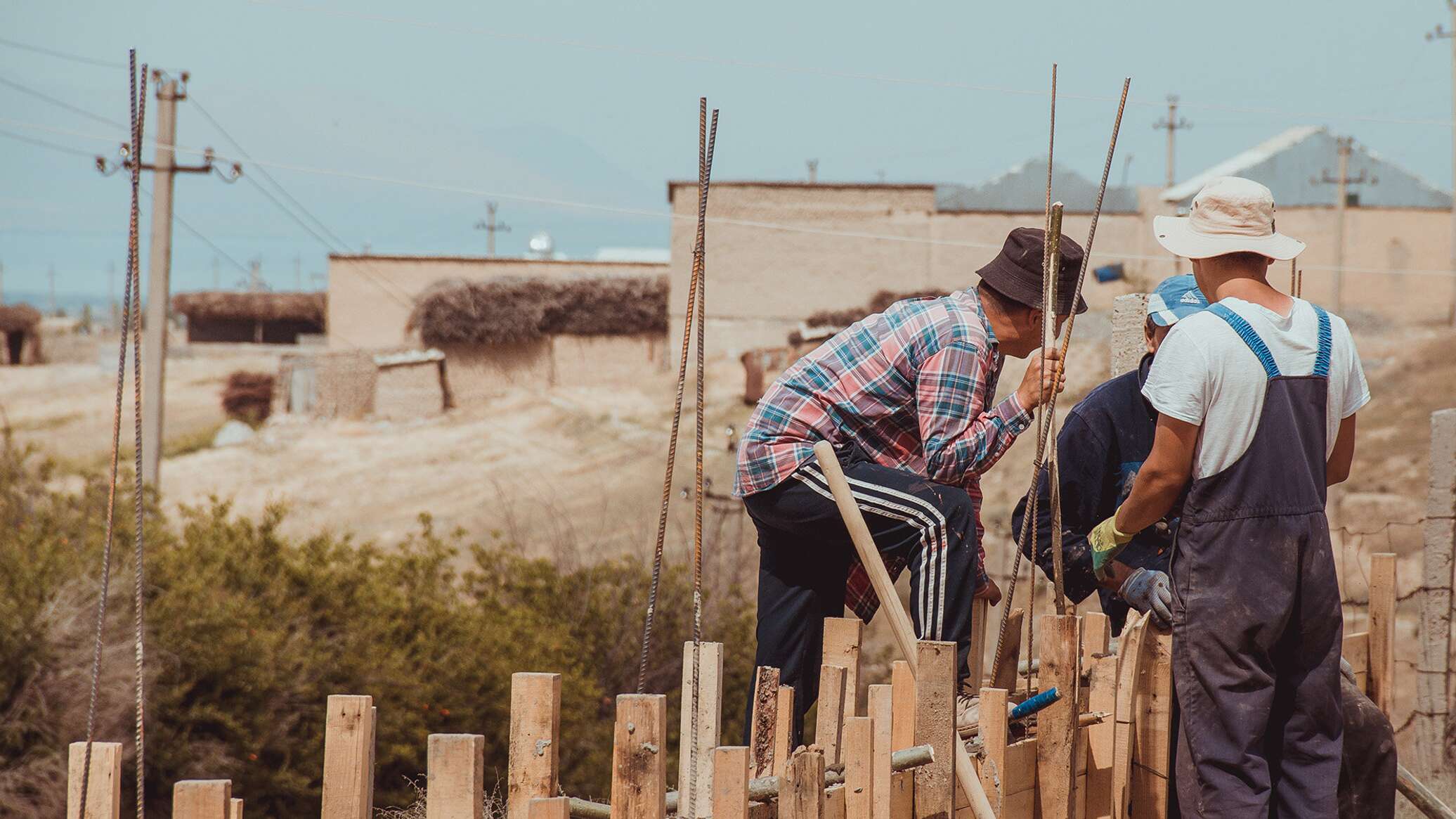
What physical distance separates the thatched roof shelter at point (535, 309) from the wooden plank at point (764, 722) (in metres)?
29.9

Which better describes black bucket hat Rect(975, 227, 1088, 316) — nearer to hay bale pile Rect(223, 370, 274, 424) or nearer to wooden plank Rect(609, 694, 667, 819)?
wooden plank Rect(609, 694, 667, 819)

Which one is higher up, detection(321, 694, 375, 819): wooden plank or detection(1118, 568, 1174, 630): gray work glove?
detection(1118, 568, 1174, 630): gray work glove

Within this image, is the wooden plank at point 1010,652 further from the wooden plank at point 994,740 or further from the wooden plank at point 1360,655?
the wooden plank at point 1360,655

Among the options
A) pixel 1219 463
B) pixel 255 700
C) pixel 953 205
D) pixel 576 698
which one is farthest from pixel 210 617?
pixel 953 205

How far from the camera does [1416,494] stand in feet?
63.8

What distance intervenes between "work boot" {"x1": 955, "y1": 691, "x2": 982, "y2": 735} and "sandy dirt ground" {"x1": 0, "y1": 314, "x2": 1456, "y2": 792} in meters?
12.7

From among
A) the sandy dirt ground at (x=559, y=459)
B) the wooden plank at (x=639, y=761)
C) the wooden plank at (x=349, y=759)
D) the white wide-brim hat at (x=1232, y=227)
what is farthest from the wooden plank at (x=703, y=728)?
the sandy dirt ground at (x=559, y=459)

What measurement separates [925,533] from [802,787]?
2.62 feet

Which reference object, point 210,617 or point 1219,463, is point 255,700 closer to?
point 210,617

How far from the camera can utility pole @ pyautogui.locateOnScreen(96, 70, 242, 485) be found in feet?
50.0

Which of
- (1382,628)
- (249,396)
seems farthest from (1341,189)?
(1382,628)

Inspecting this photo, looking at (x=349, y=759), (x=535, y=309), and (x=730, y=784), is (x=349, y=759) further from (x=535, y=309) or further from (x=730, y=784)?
(x=535, y=309)

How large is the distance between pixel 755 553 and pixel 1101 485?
12.6m

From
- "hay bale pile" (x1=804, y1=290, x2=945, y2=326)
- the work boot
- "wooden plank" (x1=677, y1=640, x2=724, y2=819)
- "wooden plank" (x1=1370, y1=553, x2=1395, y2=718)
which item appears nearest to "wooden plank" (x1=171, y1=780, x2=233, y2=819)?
"wooden plank" (x1=677, y1=640, x2=724, y2=819)
